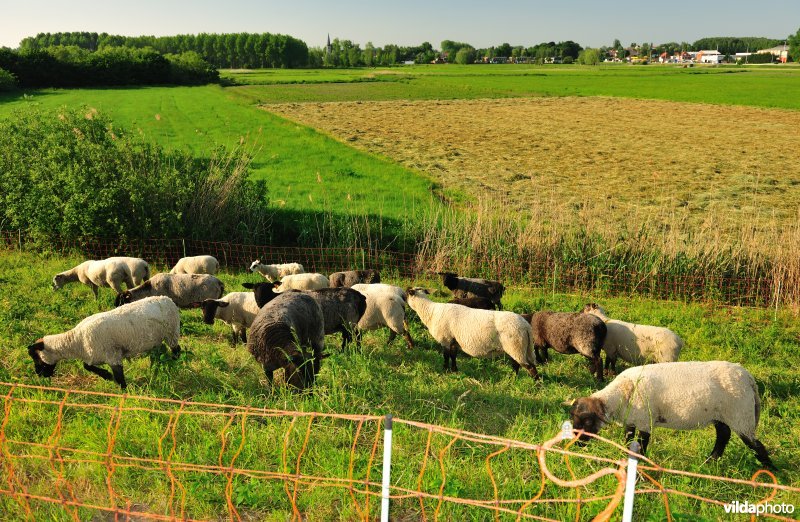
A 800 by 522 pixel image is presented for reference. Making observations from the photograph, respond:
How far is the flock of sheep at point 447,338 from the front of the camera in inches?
237

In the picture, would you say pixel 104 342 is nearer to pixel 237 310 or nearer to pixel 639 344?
pixel 237 310

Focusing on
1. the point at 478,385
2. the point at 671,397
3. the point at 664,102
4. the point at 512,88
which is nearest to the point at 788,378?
the point at 671,397

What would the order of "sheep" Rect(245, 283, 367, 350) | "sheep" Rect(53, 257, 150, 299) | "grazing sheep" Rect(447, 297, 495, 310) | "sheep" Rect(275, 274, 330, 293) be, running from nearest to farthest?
"sheep" Rect(245, 283, 367, 350)
"grazing sheep" Rect(447, 297, 495, 310)
"sheep" Rect(275, 274, 330, 293)
"sheep" Rect(53, 257, 150, 299)

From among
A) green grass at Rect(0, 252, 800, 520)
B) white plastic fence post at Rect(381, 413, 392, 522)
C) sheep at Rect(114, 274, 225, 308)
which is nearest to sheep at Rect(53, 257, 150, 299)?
sheep at Rect(114, 274, 225, 308)

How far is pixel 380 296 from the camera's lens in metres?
9.59

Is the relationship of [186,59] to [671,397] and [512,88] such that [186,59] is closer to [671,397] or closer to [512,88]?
[512,88]

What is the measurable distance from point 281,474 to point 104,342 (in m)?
4.21

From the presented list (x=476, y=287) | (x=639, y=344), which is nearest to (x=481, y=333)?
(x=639, y=344)

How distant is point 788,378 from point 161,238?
13.1 metres

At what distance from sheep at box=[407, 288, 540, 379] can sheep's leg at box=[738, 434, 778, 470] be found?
274 cm

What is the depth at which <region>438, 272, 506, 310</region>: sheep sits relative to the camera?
36.5ft

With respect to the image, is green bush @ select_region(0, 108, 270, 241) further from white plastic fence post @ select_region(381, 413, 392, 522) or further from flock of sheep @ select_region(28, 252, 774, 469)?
white plastic fence post @ select_region(381, 413, 392, 522)

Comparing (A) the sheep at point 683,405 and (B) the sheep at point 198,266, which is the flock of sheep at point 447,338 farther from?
(B) the sheep at point 198,266

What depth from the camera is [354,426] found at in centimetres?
643
